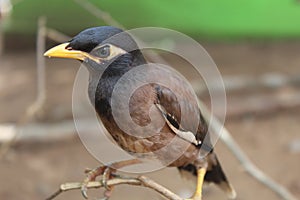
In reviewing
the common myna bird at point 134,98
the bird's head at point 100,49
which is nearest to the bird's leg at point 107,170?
the common myna bird at point 134,98

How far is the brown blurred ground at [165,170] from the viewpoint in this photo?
3.60 metres

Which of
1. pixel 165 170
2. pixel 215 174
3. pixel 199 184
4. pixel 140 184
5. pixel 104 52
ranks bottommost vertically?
pixel 165 170

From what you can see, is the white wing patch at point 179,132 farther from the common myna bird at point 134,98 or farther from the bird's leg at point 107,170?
the bird's leg at point 107,170

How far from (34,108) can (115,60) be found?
78 cm

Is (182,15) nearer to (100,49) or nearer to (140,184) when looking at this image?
(100,49)

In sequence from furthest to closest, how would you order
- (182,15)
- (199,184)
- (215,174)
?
(182,15) < (215,174) < (199,184)

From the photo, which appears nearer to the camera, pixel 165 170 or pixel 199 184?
pixel 199 184

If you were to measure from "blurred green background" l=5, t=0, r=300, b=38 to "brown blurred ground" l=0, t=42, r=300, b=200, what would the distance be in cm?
26

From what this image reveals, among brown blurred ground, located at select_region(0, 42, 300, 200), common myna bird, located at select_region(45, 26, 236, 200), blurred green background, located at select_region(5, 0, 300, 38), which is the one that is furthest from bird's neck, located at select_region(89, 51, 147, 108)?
blurred green background, located at select_region(5, 0, 300, 38)

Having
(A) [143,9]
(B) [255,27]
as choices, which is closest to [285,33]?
(B) [255,27]

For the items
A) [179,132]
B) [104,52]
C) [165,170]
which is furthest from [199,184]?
[165,170]

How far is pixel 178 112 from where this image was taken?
1755mm

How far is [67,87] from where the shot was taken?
455 centimetres

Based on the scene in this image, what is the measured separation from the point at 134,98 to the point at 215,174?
22.2 inches
